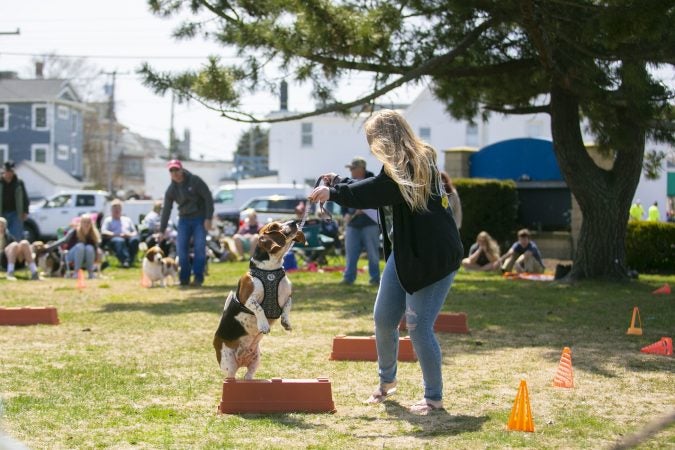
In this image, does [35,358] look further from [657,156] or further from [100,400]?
[657,156]

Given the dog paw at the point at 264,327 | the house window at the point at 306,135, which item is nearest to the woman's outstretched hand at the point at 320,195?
the dog paw at the point at 264,327

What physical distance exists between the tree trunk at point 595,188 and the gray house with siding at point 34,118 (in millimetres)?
50925

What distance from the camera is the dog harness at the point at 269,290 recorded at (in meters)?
6.16

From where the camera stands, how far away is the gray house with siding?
201ft

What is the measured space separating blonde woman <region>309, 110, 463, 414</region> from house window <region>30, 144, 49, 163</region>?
60075 millimetres

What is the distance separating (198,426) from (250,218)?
18958mm

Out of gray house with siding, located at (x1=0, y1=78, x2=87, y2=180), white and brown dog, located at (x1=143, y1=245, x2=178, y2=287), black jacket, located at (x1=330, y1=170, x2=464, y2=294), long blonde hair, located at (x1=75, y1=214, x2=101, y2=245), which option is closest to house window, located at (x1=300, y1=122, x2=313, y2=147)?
gray house with siding, located at (x1=0, y1=78, x2=87, y2=180)

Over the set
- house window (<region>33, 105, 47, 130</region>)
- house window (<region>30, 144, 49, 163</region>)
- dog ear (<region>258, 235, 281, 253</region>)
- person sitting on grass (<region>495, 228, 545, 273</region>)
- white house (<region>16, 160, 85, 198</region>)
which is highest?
house window (<region>33, 105, 47, 130</region>)

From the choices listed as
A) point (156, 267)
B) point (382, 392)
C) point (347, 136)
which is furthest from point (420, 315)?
point (347, 136)

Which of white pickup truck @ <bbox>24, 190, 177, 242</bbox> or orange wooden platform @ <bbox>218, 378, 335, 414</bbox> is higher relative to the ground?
white pickup truck @ <bbox>24, 190, 177, 242</bbox>

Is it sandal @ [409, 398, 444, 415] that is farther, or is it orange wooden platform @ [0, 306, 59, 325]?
orange wooden platform @ [0, 306, 59, 325]

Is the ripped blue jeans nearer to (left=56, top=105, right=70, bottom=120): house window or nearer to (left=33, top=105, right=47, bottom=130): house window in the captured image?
(left=33, top=105, right=47, bottom=130): house window

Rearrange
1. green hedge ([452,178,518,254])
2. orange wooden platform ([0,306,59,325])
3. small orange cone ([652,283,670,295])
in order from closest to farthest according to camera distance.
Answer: orange wooden platform ([0,306,59,325]), small orange cone ([652,283,670,295]), green hedge ([452,178,518,254])

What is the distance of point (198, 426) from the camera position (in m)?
5.52
